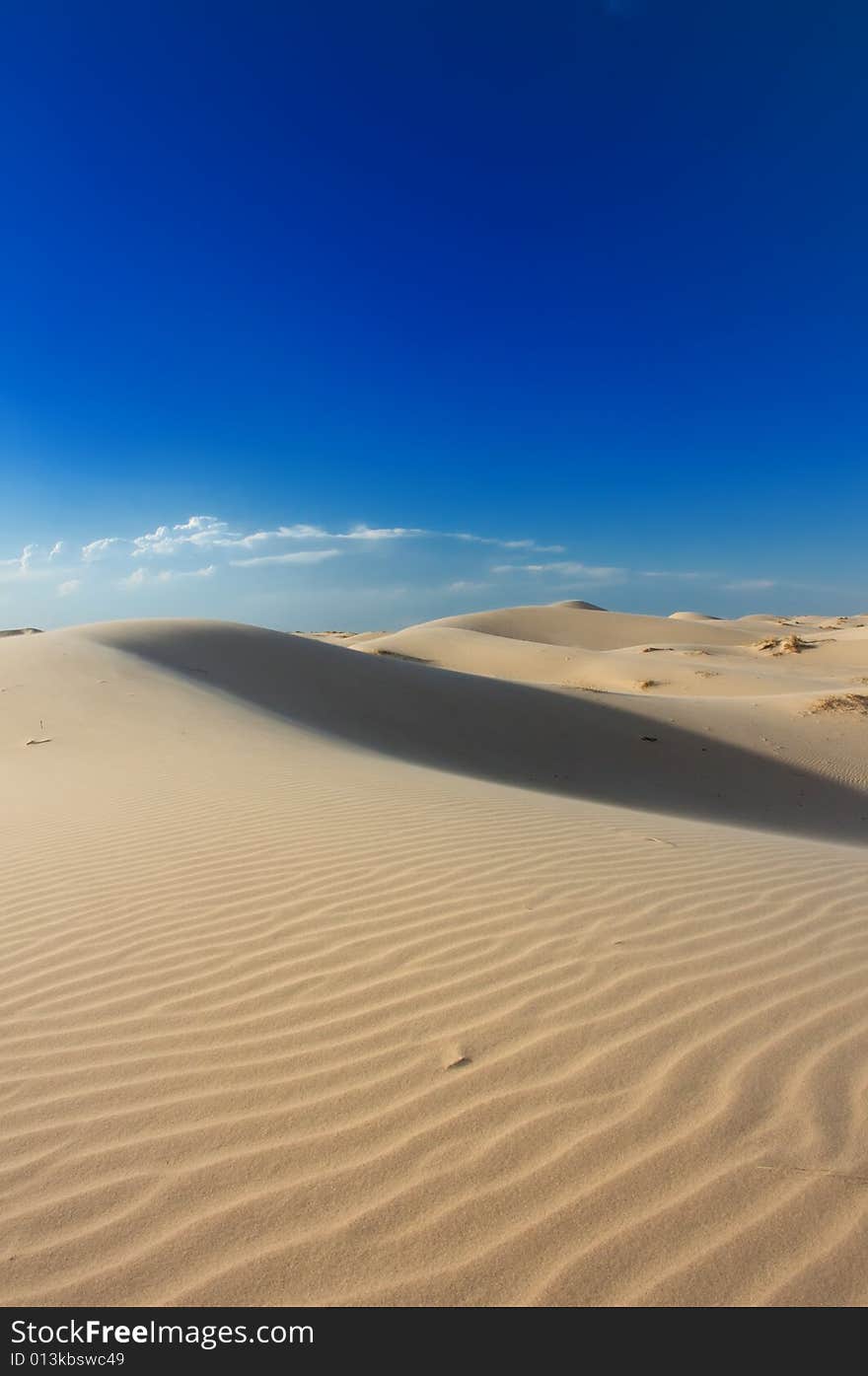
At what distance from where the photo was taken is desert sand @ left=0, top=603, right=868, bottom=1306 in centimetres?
188

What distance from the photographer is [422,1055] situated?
8.71 feet

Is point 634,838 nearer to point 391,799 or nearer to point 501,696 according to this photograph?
point 391,799

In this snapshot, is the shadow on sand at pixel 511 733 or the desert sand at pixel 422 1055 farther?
the shadow on sand at pixel 511 733

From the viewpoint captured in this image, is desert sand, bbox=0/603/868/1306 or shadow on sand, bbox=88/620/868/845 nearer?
desert sand, bbox=0/603/868/1306

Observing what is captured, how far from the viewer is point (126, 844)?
5.55m

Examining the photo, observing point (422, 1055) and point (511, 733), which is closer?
point (422, 1055)

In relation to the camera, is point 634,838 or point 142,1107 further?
point 634,838

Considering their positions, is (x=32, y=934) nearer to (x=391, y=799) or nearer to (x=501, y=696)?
(x=391, y=799)

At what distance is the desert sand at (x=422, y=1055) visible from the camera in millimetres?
1884
